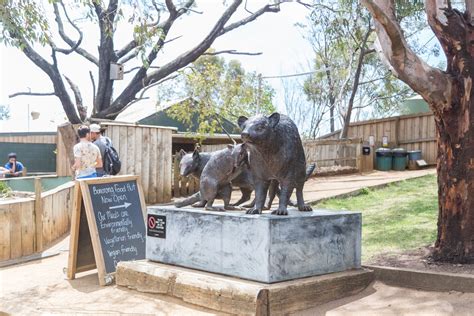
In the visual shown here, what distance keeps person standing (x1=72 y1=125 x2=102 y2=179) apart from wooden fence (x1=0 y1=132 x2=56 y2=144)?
12.1 m

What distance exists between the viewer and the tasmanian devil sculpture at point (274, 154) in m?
3.85

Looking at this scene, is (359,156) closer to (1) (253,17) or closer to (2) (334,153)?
(2) (334,153)

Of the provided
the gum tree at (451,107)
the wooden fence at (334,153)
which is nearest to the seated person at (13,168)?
the wooden fence at (334,153)

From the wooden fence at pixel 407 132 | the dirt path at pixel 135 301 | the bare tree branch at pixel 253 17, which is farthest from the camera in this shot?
the wooden fence at pixel 407 132

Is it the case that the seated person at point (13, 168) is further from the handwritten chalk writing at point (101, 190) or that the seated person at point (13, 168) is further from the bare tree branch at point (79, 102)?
the handwritten chalk writing at point (101, 190)

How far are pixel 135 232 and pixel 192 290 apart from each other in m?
1.76

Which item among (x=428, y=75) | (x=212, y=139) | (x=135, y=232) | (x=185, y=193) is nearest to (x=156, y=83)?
(x=212, y=139)

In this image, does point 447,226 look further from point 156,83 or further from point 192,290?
point 156,83

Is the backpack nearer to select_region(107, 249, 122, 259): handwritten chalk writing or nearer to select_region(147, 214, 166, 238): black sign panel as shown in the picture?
select_region(107, 249, 122, 259): handwritten chalk writing

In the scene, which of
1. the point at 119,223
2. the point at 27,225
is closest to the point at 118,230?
the point at 119,223

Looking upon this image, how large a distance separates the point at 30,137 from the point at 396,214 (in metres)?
16.4

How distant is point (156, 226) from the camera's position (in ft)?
15.9

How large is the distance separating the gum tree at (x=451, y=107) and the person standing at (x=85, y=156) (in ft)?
13.3

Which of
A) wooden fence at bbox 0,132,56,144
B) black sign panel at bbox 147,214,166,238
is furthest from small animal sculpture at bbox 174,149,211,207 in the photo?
wooden fence at bbox 0,132,56,144
